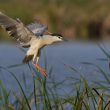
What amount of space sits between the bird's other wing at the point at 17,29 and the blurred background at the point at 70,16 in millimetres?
19378

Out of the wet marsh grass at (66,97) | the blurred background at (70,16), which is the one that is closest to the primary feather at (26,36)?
the wet marsh grass at (66,97)

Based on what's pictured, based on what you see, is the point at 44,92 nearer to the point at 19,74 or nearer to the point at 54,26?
the point at 19,74

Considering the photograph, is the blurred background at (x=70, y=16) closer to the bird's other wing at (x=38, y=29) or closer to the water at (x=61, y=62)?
the water at (x=61, y=62)

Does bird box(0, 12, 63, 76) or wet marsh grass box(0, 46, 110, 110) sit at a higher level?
bird box(0, 12, 63, 76)

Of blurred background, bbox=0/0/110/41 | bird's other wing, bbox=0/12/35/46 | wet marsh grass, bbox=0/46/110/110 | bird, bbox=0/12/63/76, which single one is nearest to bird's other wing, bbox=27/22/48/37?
bird, bbox=0/12/63/76

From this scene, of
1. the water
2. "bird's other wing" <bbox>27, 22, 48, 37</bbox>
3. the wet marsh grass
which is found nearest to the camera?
the wet marsh grass

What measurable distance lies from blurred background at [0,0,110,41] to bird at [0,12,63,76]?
63.6 feet

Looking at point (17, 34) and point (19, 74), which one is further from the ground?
point (17, 34)

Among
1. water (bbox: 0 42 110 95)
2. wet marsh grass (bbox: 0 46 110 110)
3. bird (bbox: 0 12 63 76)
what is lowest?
water (bbox: 0 42 110 95)

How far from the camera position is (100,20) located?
30.5 m

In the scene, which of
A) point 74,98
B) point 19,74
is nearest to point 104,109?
point 74,98

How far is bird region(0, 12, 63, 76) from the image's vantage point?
761 cm

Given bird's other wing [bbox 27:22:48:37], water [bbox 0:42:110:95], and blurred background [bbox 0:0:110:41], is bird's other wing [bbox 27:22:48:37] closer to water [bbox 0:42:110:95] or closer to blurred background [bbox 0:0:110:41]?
water [bbox 0:42:110:95]

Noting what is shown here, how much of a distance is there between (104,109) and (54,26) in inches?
894
